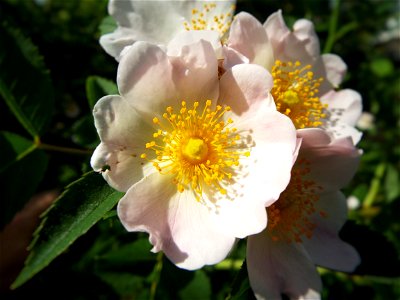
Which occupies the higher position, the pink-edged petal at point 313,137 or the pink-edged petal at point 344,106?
the pink-edged petal at point 313,137

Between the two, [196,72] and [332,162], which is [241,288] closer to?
[332,162]

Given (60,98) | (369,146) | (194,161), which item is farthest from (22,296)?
(369,146)

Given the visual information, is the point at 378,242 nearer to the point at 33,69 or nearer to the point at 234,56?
the point at 234,56

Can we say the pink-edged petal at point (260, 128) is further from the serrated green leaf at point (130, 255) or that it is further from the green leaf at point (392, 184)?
the green leaf at point (392, 184)

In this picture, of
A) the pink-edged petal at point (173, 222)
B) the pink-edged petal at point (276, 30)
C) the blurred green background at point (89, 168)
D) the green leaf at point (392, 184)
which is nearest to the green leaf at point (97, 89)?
the blurred green background at point (89, 168)

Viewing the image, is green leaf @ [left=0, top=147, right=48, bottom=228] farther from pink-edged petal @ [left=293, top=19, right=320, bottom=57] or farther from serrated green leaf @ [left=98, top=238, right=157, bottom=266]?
pink-edged petal @ [left=293, top=19, right=320, bottom=57]

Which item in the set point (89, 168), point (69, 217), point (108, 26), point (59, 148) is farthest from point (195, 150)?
point (108, 26)

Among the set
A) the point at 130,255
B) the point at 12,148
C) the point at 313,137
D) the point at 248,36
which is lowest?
the point at 130,255
